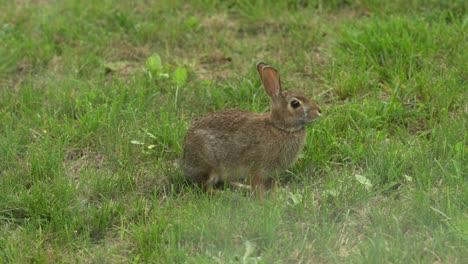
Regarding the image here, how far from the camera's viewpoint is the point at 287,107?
4.99 meters

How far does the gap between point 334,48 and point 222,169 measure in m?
2.02

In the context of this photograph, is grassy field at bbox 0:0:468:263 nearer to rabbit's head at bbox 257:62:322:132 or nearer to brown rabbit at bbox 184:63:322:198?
brown rabbit at bbox 184:63:322:198

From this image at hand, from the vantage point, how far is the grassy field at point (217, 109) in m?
4.29

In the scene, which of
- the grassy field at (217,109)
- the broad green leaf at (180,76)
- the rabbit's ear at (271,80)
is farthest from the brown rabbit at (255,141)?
the broad green leaf at (180,76)

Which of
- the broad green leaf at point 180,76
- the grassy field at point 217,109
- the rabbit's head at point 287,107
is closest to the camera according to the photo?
the grassy field at point 217,109

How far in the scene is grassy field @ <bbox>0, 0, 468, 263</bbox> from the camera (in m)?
4.29

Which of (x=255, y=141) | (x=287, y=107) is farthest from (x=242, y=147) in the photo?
(x=287, y=107)

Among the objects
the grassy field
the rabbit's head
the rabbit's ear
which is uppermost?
the rabbit's ear

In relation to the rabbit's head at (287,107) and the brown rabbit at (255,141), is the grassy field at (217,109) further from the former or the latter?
the rabbit's head at (287,107)

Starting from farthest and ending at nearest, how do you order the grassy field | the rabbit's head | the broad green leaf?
the broad green leaf
the rabbit's head
the grassy field

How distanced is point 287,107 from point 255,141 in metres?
0.30

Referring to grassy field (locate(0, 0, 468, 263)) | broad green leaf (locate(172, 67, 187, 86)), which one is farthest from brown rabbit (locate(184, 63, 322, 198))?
broad green leaf (locate(172, 67, 187, 86))

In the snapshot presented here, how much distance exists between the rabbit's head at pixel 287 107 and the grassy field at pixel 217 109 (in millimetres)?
319

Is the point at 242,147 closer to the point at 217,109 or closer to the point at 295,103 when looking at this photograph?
the point at 295,103
